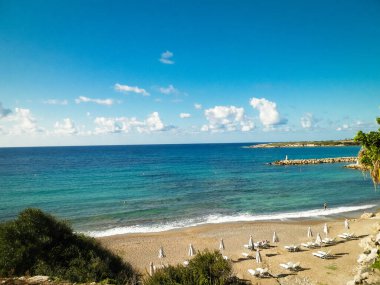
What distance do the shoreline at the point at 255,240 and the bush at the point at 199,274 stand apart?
637cm

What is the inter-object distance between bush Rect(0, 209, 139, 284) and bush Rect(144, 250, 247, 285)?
167 centimetres

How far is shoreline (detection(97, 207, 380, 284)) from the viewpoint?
1642 centimetres

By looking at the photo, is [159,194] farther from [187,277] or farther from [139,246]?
[187,277]

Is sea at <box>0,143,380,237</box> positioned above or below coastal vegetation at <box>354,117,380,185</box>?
below

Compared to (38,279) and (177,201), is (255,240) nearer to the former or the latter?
(177,201)

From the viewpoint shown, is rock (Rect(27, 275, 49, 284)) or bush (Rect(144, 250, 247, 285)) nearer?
bush (Rect(144, 250, 247, 285))

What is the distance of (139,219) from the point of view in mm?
30344

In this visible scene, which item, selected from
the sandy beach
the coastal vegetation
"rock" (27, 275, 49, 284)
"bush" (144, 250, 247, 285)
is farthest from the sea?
the coastal vegetation

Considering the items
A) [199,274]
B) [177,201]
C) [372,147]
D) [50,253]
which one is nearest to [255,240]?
[372,147]

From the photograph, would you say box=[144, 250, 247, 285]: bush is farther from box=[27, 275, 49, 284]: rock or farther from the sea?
the sea

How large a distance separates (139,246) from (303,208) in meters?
21.3

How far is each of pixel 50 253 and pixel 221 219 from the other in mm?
21201

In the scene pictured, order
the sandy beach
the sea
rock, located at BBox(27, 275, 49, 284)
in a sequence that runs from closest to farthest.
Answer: rock, located at BBox(27, 275, 49, 284) < the sandy beach < the sea

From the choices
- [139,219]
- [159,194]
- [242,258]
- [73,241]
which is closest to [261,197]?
[159,194]
